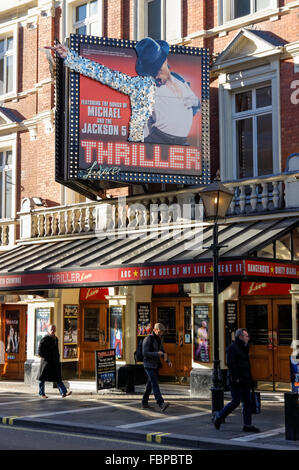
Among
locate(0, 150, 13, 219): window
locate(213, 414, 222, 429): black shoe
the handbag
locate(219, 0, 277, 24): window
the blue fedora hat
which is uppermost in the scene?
locate(219, 0, 277, 24): window

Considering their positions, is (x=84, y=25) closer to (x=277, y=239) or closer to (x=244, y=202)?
(x=244, y=202)

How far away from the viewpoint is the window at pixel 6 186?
2291 centimetres

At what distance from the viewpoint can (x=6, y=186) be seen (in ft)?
75.6

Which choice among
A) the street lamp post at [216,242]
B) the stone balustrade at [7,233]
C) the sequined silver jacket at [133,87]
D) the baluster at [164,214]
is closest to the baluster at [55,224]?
the stone balustrade at [7,233]

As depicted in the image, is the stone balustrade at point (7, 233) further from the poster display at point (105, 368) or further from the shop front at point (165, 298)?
the poster display at point (105, 368)

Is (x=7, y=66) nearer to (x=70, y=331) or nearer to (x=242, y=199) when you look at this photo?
(x=70, y=331)

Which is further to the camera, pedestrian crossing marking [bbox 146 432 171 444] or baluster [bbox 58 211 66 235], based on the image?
baluster [bbox 58 211 66 235]

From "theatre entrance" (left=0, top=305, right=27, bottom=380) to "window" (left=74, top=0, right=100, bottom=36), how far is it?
849 cm

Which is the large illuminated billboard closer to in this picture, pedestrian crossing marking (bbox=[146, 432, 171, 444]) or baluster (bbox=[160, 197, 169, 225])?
baluster (bbox=[160, 197, 169, 225])

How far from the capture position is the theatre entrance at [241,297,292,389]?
1625 centimetres

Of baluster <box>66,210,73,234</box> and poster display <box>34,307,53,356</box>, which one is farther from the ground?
baluster <box>66,210,73,234</box>

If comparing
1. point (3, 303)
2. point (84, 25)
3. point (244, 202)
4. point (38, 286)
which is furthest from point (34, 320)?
point (84, 25)

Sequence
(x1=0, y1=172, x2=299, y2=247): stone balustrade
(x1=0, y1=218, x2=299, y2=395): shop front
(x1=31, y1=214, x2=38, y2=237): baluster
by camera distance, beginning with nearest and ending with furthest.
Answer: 1. (x1=0, y1=218, x2=299, y2=395): shop front
2. (x1=0, y1=172, x2=299, y2=247): stone balustrade
3. (x1=31, y1=214, x2=38, y2=237): baluster

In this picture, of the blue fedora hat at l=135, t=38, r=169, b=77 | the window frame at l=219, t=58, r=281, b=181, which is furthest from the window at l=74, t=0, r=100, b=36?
the window frame at l=219, t=58, r=281, b=181
